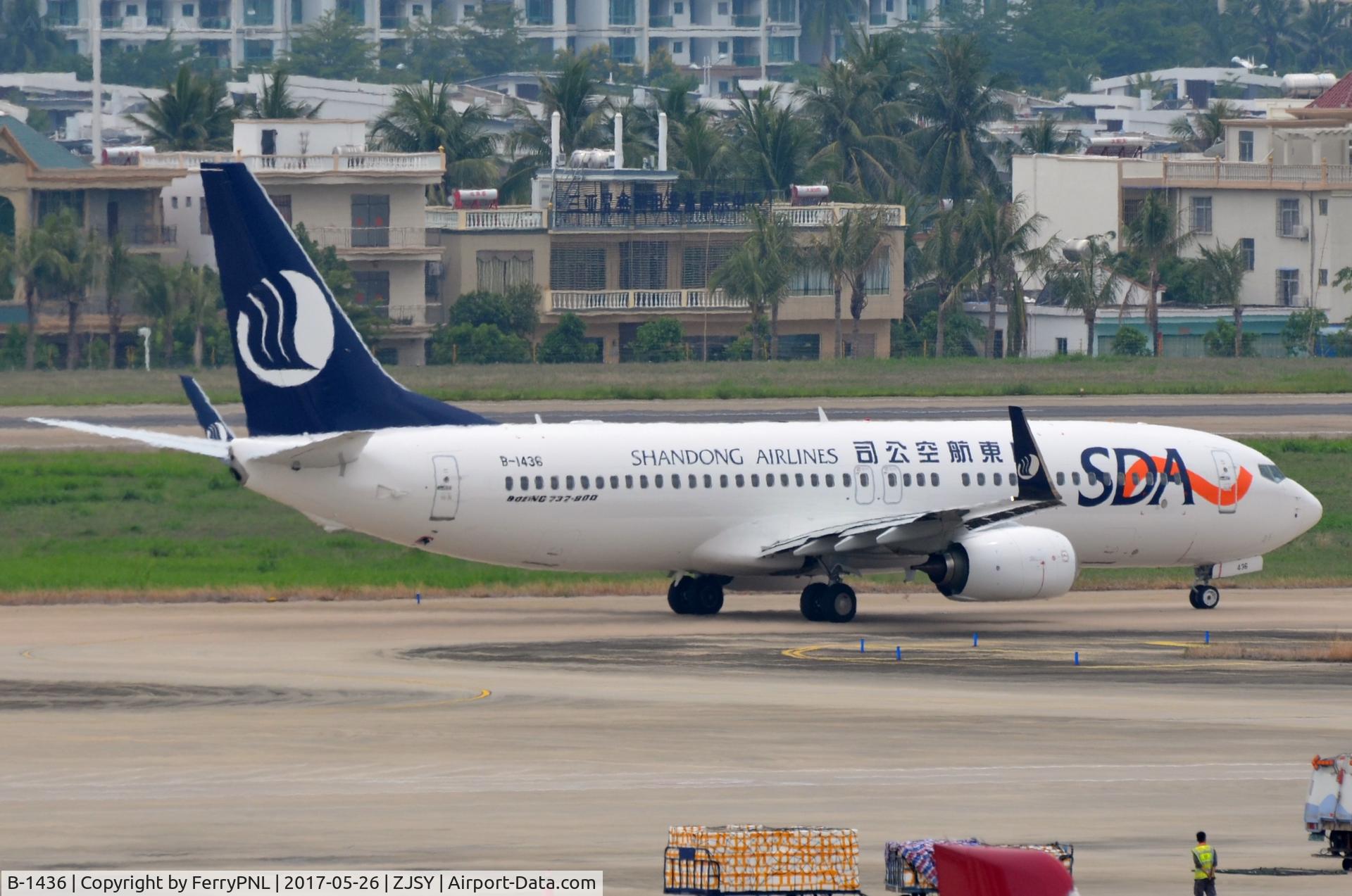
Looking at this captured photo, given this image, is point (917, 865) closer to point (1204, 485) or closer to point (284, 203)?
point (1204, 485)

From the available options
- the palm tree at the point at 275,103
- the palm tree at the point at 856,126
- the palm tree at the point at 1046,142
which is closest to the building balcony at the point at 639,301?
the palm tree at the point at 275,103

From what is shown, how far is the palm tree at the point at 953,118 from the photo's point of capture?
141m

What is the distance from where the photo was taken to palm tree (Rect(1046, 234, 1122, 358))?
11125 centimetres

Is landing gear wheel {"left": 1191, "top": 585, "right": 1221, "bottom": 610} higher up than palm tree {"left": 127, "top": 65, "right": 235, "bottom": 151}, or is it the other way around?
palm tree {"left": 127, "top": 65, "right": 235, "bottom": 151}

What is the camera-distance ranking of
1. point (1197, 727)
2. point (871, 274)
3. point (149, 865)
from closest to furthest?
point (149, 865) < point (1197, 727) < point (871, 274)

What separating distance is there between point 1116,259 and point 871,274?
12.3 meters

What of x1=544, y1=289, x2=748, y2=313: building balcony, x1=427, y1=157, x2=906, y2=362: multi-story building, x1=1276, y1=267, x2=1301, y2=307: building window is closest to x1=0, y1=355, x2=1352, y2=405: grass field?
x1=544, y1=289, x2=748, y2=313: building balcony

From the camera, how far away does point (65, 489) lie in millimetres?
60281

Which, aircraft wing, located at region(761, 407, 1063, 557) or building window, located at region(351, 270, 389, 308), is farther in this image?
building window, located at region(351, 270, 389, 308)

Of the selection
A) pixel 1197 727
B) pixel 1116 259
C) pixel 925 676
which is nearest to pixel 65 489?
pixel 925 676

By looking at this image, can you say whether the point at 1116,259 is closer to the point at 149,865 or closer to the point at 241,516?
the point at 241,516

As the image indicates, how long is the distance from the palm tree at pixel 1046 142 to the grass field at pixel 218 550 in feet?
266

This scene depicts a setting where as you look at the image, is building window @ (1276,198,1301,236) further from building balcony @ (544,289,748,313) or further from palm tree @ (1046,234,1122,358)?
building balcony @ (544,289,748,313)

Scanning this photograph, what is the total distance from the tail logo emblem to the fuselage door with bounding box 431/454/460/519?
2.54 m
